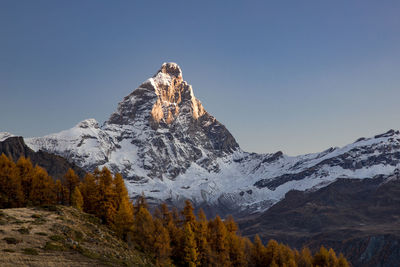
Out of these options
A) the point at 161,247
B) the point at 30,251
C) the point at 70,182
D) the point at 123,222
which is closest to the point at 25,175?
the point at 70,182

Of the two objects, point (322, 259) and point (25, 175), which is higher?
point (25, 175)

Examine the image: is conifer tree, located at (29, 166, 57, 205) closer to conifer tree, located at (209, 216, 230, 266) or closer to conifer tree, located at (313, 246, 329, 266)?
conifer tree, located at (209, 216, 230, 266)

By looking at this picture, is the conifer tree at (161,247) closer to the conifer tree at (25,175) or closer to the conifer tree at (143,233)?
the conifer tree at (143,233)

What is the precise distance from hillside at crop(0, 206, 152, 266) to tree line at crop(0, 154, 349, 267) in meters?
8.06

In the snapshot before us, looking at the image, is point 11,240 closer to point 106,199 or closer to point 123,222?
point 123,222

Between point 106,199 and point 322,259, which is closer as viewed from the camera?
point 106,199

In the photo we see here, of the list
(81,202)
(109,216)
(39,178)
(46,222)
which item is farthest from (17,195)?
(46,222)

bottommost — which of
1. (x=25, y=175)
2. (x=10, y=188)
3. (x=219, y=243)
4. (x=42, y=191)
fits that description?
(x=219, y=243)

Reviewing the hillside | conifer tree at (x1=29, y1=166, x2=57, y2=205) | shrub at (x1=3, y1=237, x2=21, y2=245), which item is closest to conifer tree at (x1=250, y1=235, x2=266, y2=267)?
the hillside

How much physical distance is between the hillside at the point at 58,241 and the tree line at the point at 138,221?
8057 millimetres

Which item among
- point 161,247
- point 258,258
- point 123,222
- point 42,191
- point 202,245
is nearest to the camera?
point 123,222

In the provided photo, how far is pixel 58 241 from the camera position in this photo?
6303 cm

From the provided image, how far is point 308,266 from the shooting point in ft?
402

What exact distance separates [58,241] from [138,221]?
29.7 m
